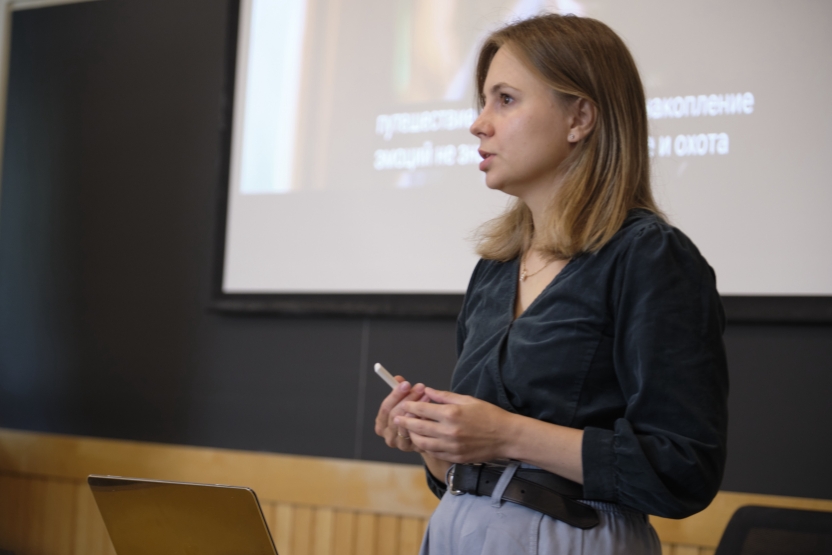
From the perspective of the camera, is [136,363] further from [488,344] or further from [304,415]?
[488,344]

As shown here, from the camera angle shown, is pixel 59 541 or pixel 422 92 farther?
pixel 59 541

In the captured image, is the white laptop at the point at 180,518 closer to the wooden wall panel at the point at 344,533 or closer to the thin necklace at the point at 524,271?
the thin necklace at the point at 524,271

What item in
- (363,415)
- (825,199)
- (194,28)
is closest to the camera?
(825,199)

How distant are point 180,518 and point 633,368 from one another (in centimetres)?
61

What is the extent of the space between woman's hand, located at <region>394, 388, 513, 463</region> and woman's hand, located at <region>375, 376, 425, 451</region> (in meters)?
0.08

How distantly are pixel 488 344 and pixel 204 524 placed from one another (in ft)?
1.43

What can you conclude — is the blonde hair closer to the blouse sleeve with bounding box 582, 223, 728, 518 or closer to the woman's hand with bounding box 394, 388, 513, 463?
the blouse sleeve with bounding box 582, 223, 728, 518

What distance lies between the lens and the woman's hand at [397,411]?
3.44ft

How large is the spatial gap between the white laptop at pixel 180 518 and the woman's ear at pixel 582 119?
64cm

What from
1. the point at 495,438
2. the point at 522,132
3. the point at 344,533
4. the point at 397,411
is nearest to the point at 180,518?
the point at 397,411

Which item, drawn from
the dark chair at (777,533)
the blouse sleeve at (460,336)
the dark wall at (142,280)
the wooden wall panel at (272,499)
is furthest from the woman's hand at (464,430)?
the dark wall at (142,280)

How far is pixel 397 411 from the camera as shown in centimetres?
105

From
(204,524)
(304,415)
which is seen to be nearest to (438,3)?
(304,415)

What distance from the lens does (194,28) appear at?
3039 millimetres
